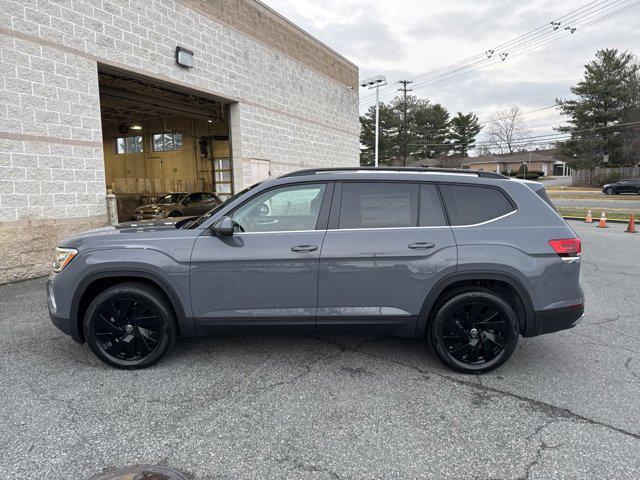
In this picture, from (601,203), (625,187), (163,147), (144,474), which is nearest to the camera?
(144,474)

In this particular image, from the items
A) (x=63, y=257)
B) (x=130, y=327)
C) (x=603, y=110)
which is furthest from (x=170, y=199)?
(x=603, y=110)

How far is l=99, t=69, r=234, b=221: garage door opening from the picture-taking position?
18.8m

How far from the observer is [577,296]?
3.53 meters

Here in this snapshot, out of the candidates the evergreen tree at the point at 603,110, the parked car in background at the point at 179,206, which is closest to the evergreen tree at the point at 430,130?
the evergreen tree at the point at 603,110

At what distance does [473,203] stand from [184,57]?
8.95 meters

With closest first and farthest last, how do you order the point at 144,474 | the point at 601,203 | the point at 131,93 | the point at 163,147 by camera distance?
the point at 144,474, the point at 131,93, the point at 163,147, the point at 601,203

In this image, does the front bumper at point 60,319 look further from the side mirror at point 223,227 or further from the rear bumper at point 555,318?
the rear bumper at point 555,318

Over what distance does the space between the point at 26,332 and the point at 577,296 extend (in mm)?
5696

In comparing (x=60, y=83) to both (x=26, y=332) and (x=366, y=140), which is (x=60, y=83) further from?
(x=366, y=140)

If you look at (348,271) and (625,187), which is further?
(625,187)

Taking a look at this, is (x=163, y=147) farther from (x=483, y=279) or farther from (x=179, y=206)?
(x=483, y=279)

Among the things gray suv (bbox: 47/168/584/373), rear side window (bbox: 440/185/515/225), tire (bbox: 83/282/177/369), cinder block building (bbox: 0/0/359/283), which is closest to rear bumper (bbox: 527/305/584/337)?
gray suv (bbox: 47/168/584/373)

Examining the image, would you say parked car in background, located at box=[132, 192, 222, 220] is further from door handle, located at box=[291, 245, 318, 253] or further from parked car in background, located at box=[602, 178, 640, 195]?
parked car in background, located at box=[602, 178, 640, 195]

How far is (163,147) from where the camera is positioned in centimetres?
2497
